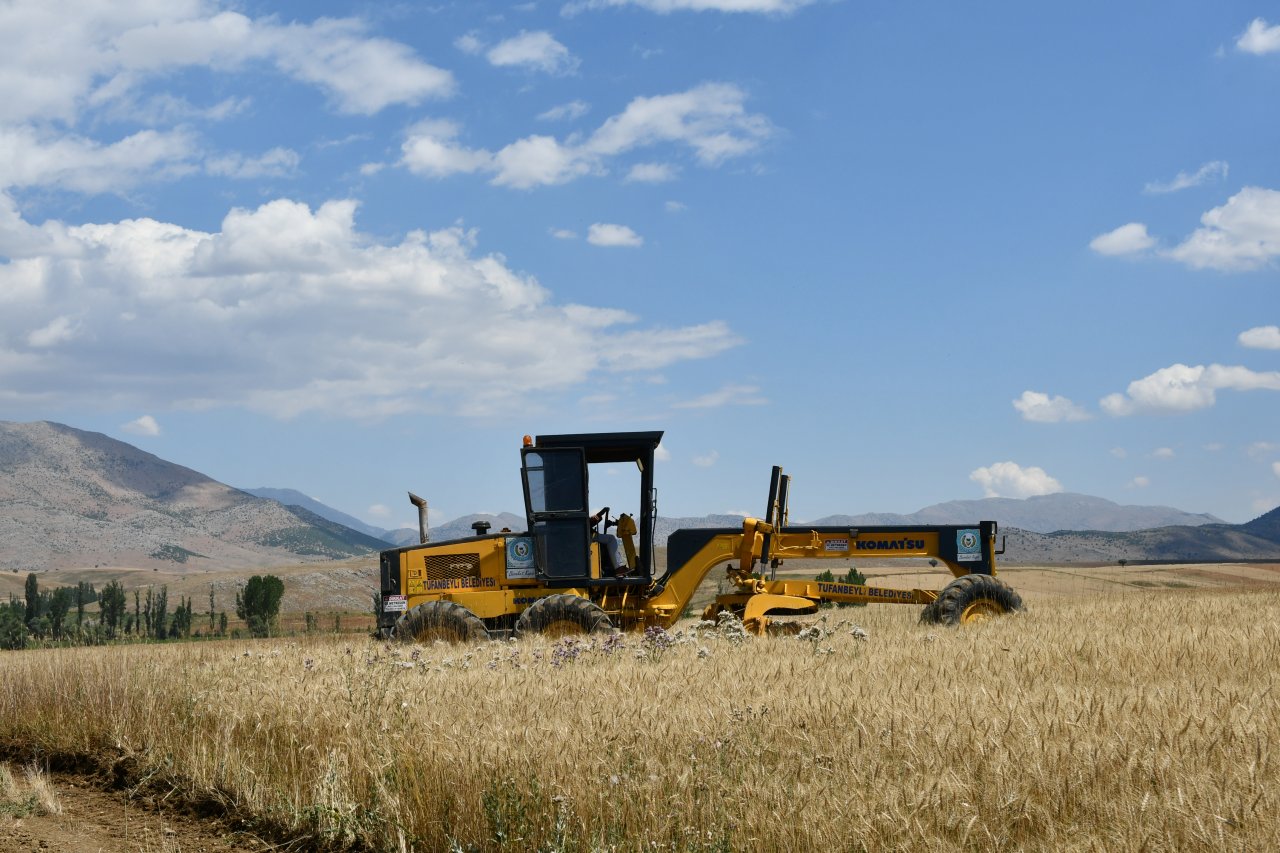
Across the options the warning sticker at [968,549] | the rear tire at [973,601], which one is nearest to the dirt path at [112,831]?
the rear tire at [973,601]

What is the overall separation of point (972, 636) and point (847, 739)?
5542 mm

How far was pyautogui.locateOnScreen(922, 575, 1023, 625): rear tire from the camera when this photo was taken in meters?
13.5

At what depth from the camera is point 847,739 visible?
216 inches

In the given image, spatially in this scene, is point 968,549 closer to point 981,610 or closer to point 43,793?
point 981,610

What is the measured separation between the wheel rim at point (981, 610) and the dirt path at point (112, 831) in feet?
31.3

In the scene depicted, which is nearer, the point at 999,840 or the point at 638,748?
the point at 999,840

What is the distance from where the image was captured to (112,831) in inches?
270

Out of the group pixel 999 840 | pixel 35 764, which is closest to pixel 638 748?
pixel 999 840

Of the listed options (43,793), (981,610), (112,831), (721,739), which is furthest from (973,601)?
(43,793)

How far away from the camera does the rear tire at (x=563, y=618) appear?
500 inches

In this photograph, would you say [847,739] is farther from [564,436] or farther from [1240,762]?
[564,436]

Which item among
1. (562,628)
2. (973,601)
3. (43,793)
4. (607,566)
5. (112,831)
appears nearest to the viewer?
(112,831)

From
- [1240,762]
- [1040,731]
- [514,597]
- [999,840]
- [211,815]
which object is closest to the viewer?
[999,840]

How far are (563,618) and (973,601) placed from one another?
5.17m
